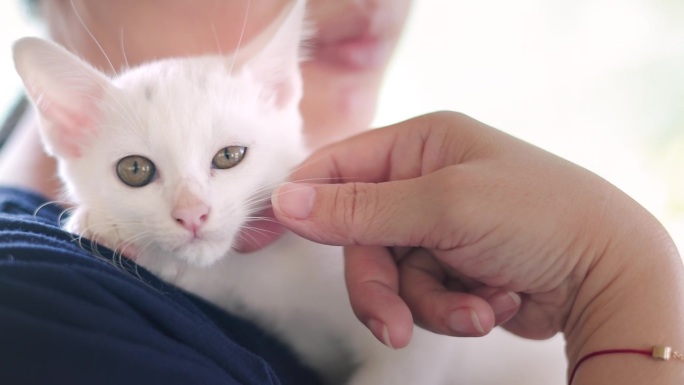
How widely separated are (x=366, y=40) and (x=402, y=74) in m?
0.26

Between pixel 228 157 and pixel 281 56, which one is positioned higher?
pixel 281 56

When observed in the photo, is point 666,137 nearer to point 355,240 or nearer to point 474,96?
point 474,96

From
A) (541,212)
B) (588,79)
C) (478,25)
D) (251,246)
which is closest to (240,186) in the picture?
(251,246)

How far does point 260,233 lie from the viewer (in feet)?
2.78

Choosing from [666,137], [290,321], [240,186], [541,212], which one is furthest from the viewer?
[666,137]

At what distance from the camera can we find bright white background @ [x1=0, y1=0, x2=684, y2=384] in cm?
146

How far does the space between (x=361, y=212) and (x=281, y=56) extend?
1.16ft

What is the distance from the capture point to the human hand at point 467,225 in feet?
2.12

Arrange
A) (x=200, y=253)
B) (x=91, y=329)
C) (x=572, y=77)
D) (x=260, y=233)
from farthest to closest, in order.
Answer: (x=572, y=77) < (x=260, y=233) < (x=200, y=253) < (x=91, y=329)

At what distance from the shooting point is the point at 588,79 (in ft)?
4.92

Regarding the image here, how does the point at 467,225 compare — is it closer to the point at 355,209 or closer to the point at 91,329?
the point at 355,209

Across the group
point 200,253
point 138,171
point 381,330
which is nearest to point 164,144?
point 138,171

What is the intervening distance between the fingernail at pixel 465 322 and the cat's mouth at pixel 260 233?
0.32 m

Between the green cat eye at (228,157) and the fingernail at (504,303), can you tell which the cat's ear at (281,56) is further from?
the fingernail at (504,303)
